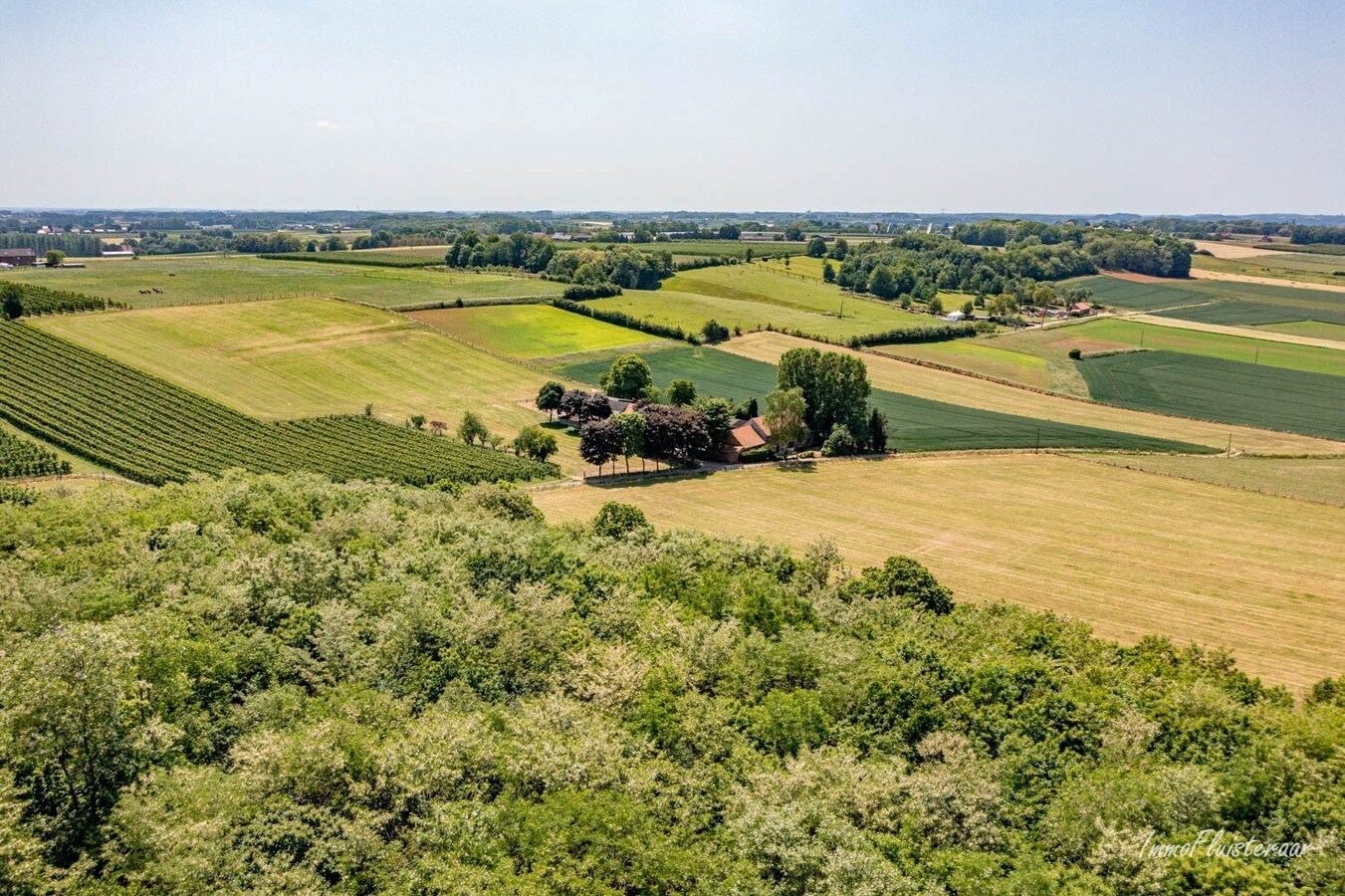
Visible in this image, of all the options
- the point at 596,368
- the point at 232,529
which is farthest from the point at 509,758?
the point at 596,368

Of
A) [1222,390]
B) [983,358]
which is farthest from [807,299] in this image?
[1222,390]

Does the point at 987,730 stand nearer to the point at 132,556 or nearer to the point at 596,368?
the point at 132,556

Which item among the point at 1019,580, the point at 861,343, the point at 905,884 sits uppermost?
the point at 861,343

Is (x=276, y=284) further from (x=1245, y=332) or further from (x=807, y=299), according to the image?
(x=1245, y=332)

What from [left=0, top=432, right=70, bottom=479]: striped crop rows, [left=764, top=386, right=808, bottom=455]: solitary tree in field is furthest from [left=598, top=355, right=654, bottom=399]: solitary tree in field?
[left=0, top=432, right=70, bottom=479]: striped crop rows

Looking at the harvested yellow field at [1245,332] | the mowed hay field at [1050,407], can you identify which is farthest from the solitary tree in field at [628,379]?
the harvested yellow field at [1245,332]
